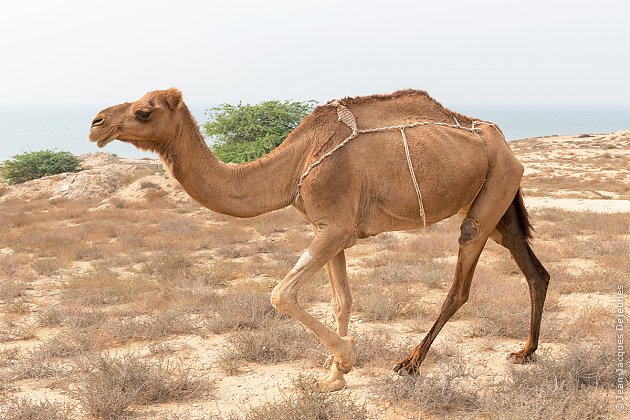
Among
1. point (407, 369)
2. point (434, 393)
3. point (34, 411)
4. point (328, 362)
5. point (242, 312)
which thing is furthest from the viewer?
point (242, 312)

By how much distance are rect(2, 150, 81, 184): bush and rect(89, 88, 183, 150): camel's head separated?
102ft

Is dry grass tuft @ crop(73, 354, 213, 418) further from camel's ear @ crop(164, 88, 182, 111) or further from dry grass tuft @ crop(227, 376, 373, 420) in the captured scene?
camel's ear @ crop(164, 88, 182, 111)

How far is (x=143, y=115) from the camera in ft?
13.6

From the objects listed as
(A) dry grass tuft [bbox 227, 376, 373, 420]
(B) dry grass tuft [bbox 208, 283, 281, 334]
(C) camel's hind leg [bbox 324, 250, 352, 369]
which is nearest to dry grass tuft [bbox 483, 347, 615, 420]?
(A) dry grass tuft [bbox 227, 376, 373, 420]

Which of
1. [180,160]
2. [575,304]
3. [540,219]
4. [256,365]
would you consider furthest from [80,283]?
[540,219]

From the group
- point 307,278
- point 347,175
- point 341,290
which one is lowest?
point 341,290

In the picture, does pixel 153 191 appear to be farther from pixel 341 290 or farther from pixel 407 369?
pixel 407 369

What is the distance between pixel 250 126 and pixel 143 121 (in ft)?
69.8

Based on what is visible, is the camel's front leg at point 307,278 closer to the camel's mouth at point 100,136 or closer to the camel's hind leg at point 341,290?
the camel's hind leg at point 341,290

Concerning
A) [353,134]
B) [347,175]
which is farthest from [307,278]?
[353,134]

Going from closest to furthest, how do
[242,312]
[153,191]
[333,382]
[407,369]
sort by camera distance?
[333,382]
[407,369]
[242,312]
[153,191]

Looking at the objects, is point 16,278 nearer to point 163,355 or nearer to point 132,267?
point 132,267

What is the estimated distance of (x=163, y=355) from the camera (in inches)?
233

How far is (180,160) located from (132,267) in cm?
703
